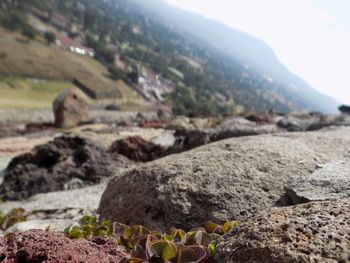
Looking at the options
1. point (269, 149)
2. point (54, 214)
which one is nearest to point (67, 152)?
point (54, 214)

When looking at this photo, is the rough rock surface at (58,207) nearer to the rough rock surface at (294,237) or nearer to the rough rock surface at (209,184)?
the rough rock surface at (209,184)

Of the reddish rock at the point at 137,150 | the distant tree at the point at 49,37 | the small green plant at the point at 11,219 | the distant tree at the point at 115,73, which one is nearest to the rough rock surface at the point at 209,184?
the small green plant at the point at 11,219

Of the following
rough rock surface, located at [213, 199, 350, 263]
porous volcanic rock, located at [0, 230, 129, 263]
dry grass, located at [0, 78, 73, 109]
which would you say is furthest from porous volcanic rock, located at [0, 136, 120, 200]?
dry grass, located at [0, 78, 73, 109]

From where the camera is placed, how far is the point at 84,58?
16438cm

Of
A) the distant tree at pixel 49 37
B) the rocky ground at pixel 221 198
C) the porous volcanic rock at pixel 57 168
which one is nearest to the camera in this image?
the rocky ground at pixel 221 198

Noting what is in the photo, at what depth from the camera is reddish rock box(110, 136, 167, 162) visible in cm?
1667

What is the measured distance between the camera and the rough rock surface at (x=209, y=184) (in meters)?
5.59

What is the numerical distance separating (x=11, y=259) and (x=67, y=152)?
11247 millimetres

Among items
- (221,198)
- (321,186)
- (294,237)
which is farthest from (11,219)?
(294,237)

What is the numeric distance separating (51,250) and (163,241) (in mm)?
816

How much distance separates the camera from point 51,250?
3428mm

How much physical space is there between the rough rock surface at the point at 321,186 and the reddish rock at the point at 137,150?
11553mm

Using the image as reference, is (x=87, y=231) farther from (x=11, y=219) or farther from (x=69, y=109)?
(x=69, y=109)

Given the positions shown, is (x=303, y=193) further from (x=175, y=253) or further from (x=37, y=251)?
(x=37, y=251)
